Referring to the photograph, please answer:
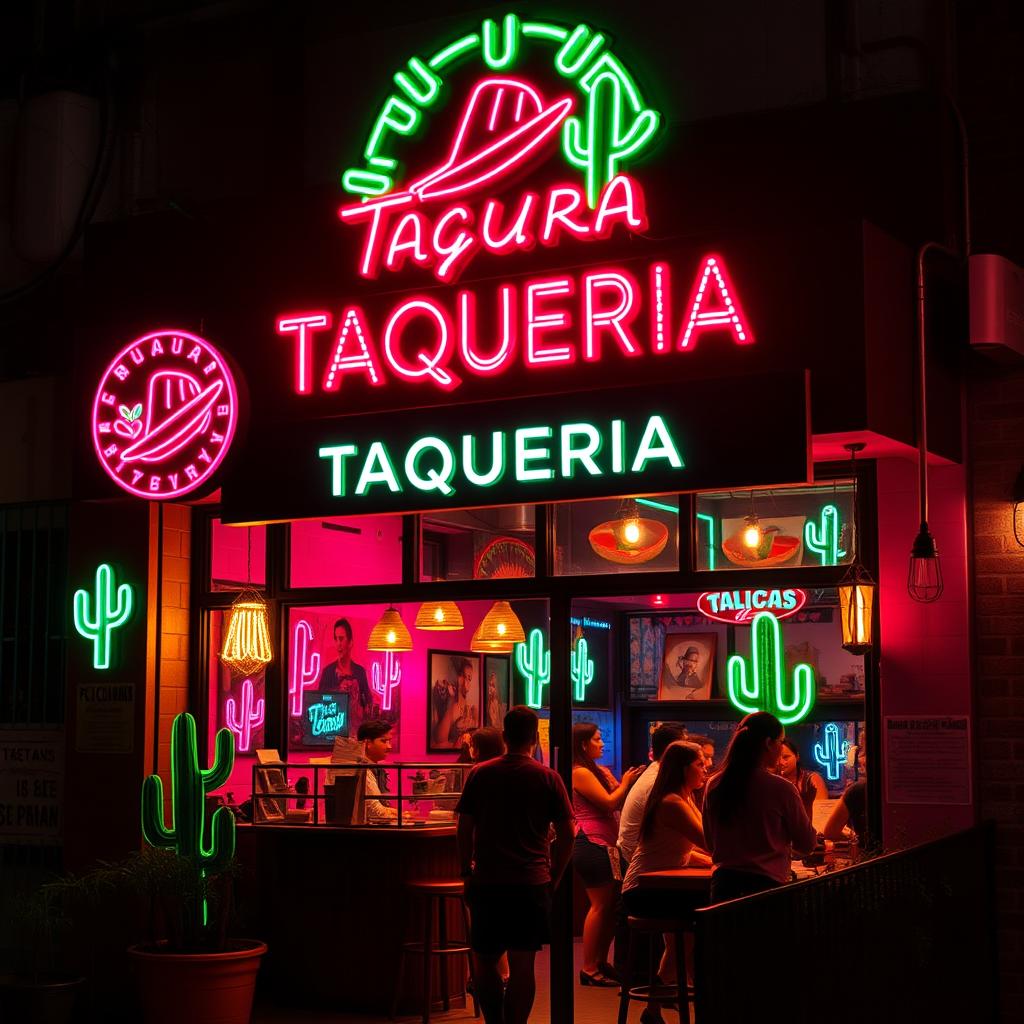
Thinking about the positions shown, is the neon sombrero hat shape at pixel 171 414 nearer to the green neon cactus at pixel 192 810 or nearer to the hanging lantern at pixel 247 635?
the hanging lantern at pixel 247 635

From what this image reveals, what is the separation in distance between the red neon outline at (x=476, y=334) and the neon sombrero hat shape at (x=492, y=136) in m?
0.86

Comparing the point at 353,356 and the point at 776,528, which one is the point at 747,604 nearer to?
the point at 776,528

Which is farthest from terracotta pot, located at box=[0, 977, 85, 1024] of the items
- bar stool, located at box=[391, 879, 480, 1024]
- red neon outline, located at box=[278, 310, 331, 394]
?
red neon outline, located at box=[278, 310, 331, 394]

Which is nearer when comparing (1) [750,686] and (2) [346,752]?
(1) [750,686]

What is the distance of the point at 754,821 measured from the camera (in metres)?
7.43

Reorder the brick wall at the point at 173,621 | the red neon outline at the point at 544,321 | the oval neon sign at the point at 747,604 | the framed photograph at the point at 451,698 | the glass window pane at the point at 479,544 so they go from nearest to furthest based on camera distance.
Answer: the red neon outline at the point at 544,321 < the glass window pane at the point at 479,544 < the brick wall at the point at 173,621 < the oval neon sign at the point at 747,604 < the framed photograph at the point at 451,698

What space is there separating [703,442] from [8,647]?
5520 mm

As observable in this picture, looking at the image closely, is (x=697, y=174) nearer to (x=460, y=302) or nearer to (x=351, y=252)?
(x=460, y=302)

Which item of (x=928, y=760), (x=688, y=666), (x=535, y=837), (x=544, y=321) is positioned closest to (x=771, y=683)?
(x=928, y=760)

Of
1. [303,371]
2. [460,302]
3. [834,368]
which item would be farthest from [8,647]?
[834,368]

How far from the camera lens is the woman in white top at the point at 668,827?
8.79m

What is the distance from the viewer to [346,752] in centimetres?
1064

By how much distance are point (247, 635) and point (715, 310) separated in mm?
3832

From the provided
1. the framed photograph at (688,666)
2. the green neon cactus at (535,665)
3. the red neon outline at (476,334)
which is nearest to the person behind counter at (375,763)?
the green neon cactus at (535,665)
